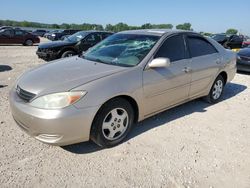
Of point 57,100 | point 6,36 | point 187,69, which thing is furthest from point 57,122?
point 6,36

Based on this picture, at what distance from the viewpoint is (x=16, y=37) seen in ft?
66.7

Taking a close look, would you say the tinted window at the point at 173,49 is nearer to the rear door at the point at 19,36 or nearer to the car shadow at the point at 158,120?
the car shadow at the point at 158,120

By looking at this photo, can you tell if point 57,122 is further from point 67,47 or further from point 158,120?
point 67,47

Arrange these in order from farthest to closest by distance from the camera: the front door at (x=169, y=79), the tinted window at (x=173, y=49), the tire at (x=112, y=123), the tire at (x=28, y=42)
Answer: the tire at (x=28, y=42), the tinted window at (x=173, y=49), the front door at (x=169, y=79), the tire at (x=112, y=123)

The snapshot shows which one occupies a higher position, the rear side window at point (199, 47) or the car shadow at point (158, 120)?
the rear side window at point (199, 47)

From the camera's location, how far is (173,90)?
Answer: 4117 millimetres

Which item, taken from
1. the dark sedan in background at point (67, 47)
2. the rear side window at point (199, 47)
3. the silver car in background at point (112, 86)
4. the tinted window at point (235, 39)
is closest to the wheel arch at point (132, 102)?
the silver car in background at point (112, 86)

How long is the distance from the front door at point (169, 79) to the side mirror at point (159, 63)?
0.09m

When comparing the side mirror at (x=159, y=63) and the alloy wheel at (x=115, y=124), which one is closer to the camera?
the alloy wheel at (x=115, y=124)

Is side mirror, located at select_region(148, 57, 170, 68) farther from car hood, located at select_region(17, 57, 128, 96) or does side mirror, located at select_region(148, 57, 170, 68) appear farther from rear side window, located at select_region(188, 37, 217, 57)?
rear side window, located at select_region(188, 37, 217, 57)

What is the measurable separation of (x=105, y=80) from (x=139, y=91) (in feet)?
1.94

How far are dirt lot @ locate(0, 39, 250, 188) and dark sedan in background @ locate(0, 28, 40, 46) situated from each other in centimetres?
1780

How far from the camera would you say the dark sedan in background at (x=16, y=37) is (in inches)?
780

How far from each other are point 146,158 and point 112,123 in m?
0.66
